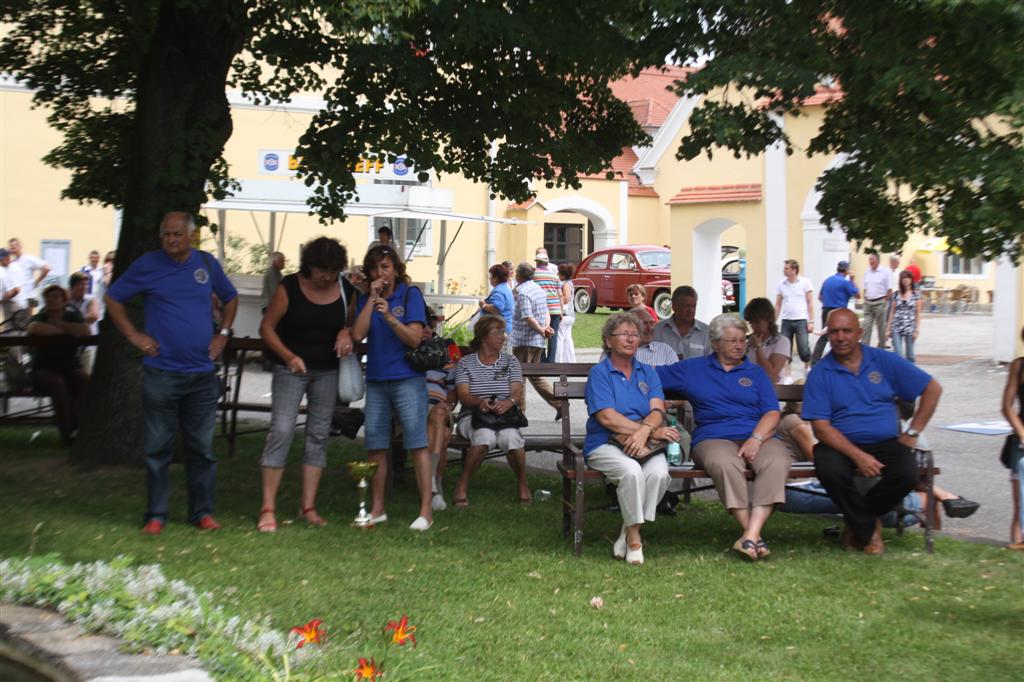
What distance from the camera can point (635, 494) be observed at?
7414mm

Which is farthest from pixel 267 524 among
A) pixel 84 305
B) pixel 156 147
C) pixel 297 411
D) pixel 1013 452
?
pixel 84 305

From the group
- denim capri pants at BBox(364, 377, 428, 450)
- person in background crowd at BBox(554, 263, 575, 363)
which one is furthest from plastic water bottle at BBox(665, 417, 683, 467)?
person in background crowd at BBox(554, 263, 575, 363)

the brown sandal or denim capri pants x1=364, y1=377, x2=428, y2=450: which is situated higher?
denim capri pants x1=364, y1=377, x2=428, y2=450

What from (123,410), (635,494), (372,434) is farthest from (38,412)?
(635,494)

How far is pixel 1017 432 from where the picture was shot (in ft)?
25.7

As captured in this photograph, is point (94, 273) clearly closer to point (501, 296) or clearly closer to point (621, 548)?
point (501, 296)

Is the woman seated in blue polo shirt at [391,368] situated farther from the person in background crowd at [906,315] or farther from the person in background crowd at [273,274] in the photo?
the person in background crowd at [906,315]

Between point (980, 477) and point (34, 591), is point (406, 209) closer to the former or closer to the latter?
point (980, 477)

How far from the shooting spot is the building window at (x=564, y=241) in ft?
152

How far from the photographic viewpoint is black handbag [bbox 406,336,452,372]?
8.25 meters

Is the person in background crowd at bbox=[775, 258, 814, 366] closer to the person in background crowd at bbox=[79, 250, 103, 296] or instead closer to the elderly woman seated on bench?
the person in background crowd at bbox=[79, 250, 103, 296]

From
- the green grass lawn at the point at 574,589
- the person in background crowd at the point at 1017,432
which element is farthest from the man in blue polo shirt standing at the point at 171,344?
the person in background crowd at the point at 1017,432

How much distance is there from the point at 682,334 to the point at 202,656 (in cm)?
627

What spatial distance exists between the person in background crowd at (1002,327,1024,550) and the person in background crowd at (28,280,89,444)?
7.78m
